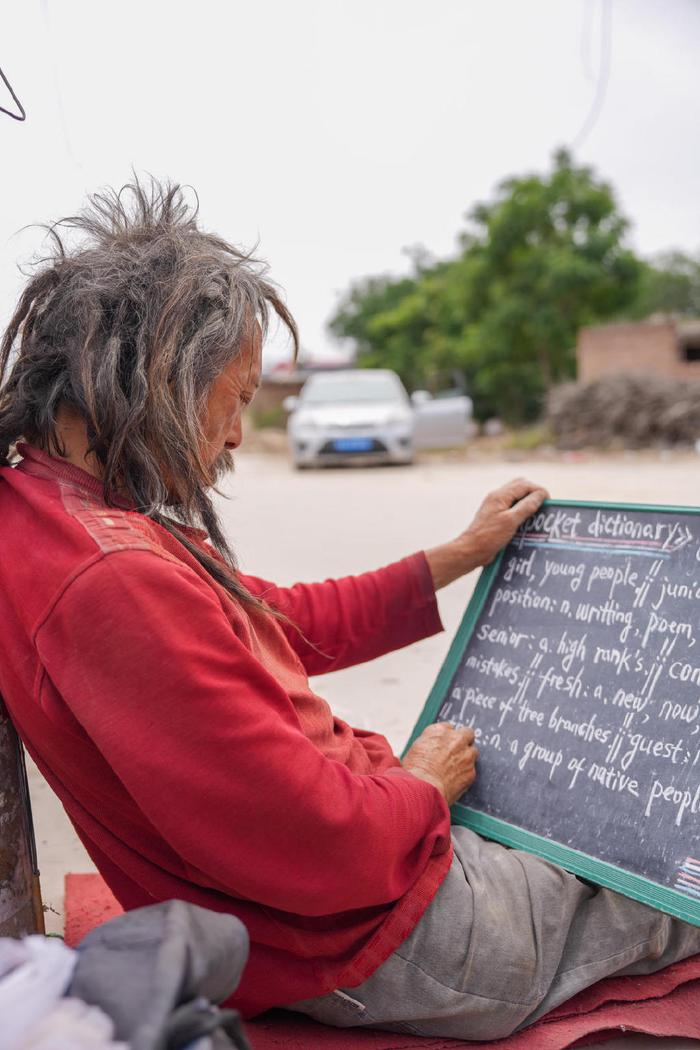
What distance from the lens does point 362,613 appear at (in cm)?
262

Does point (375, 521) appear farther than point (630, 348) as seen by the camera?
No

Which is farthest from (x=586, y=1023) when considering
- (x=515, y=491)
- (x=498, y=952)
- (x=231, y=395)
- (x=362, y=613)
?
(x=231, y=395)

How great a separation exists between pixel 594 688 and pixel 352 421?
44.1 ft

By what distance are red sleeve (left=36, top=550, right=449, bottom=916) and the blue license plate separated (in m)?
13.9

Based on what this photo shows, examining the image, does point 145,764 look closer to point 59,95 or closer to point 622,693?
point 622,693

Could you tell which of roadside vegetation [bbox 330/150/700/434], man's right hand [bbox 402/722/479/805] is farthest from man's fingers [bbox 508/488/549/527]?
roadside vegetation [bbox 330/150/700/434]

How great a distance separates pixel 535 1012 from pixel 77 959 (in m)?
1.10

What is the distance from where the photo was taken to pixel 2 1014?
1.12 metres

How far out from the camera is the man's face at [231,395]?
1837mm

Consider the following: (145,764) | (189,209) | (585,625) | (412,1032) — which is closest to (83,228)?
(189,209)

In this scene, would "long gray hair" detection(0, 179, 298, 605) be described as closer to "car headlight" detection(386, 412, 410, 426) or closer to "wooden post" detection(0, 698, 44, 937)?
"wooden post" detection(0, 698, 44, 937)

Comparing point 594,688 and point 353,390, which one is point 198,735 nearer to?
point 594,688

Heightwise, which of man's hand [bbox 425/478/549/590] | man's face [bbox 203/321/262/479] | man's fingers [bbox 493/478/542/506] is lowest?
man's hand [bbox 425/478/549/590]

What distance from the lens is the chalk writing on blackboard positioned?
6.75ft
